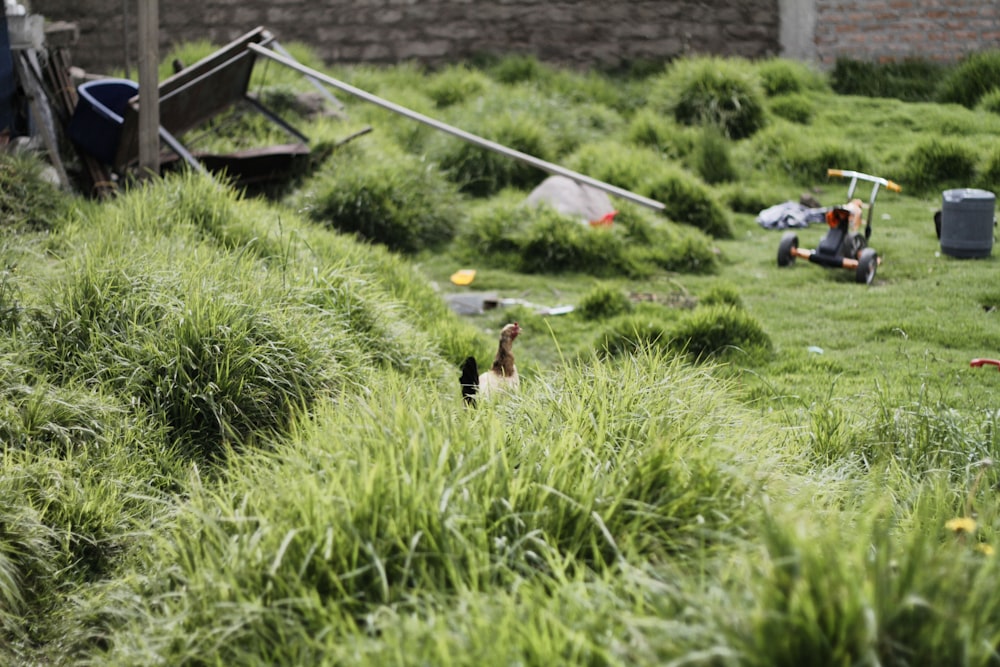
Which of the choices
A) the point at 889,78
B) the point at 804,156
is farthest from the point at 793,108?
the point at 889,78

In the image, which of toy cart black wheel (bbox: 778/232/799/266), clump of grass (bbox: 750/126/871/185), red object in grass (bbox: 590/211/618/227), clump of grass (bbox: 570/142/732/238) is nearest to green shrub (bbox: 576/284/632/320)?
red object in grass (bbox: 590/211/618/227)

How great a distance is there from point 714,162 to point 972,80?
3.24 m

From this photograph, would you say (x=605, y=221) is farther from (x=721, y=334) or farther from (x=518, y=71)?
(x=518, y=71)

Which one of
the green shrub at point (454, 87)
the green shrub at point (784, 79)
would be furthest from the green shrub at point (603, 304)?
the green shrub at point (784, 79)

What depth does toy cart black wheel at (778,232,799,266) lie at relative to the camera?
7809 mm

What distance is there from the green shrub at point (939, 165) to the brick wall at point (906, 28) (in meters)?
2.78

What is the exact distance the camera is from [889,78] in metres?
11.9

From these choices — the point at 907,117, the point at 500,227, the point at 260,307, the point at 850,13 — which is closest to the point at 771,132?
the point at 907,117

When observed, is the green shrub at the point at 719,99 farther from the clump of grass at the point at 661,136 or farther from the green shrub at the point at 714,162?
the green shrub at the point at 714,162

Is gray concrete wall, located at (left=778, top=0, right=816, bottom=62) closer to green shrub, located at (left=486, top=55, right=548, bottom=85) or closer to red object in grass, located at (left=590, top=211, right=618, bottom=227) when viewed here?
green shrub, located at (left=486, top=55, right=548, bottom=85)

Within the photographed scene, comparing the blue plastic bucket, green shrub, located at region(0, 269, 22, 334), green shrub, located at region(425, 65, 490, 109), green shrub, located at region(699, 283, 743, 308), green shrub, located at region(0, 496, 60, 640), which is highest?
the blue plastic bucket

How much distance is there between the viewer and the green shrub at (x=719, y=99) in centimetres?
1090

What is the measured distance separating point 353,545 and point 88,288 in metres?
2.65

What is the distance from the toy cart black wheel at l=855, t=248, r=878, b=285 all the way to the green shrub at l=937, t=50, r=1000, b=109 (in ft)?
15.7
